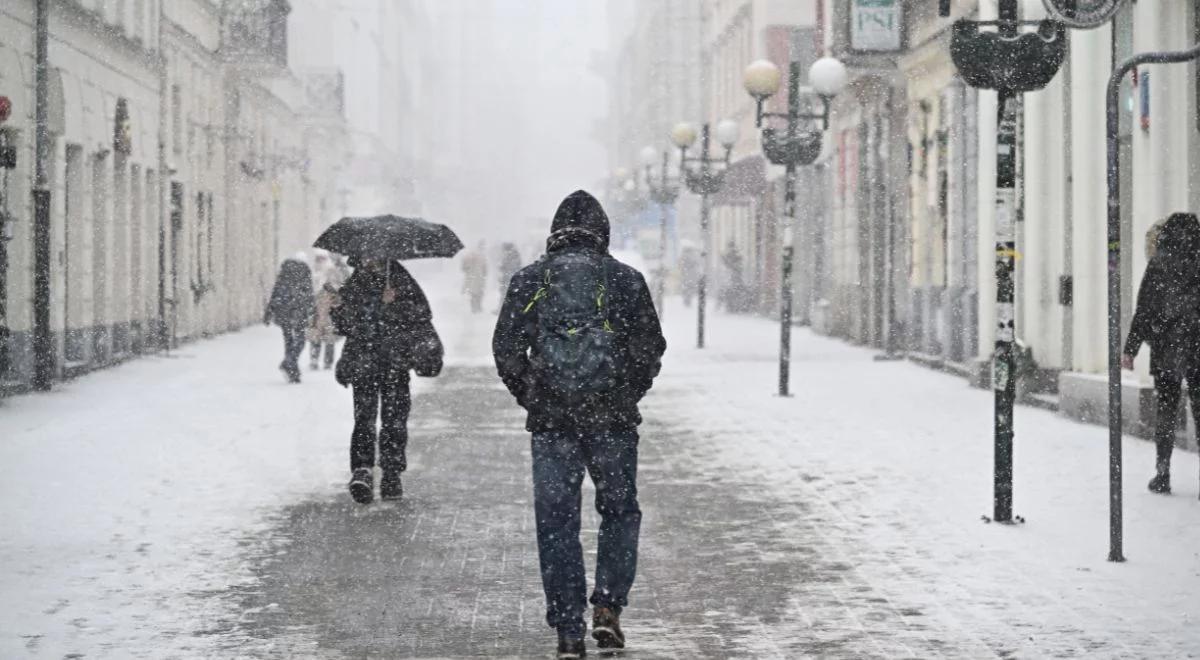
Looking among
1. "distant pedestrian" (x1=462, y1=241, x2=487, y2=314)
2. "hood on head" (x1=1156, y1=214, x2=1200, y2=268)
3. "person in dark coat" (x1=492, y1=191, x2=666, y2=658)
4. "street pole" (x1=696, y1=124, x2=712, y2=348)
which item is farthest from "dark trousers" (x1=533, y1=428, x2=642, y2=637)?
"distant pedestrian" (x1=462, y1=241, x2=487, y2=314)

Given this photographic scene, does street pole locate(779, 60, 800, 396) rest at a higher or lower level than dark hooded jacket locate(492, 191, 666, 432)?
higher

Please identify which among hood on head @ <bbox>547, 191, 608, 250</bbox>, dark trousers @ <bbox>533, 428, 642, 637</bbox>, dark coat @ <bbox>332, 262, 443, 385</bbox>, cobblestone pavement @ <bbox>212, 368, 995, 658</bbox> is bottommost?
Result: cobblestone pavement @ <bbox>212, 368, 995, 658</bbox>

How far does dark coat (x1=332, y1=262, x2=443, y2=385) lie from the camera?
12.2 m

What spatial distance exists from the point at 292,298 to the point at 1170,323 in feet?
48.8

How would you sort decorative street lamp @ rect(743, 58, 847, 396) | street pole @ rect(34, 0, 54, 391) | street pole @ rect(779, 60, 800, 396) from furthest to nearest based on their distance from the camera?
street pole @ rect(34, 0, 54, 391), decorative street lamp @ rect(743, 58, 847, 396), street pole @ rect(779, 60, 800, 396)

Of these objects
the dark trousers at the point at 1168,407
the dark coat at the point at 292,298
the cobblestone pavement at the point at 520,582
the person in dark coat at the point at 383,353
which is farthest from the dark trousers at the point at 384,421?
the dark coat at the point at 292,298

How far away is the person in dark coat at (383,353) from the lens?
1216 centimetres

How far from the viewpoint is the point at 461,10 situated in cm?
18200

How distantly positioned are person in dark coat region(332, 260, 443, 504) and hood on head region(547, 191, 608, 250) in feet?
15.4

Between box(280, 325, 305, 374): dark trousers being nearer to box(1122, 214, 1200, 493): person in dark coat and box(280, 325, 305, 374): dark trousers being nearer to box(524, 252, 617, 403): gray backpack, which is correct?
box(1122, 214, 1200, 493): person in dark coat

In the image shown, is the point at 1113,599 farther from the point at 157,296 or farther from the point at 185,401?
the point at 157,296

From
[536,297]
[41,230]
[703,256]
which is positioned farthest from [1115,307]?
[703,256]

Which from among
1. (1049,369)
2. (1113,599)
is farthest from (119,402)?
(1113,599)

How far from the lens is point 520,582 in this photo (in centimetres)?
916
